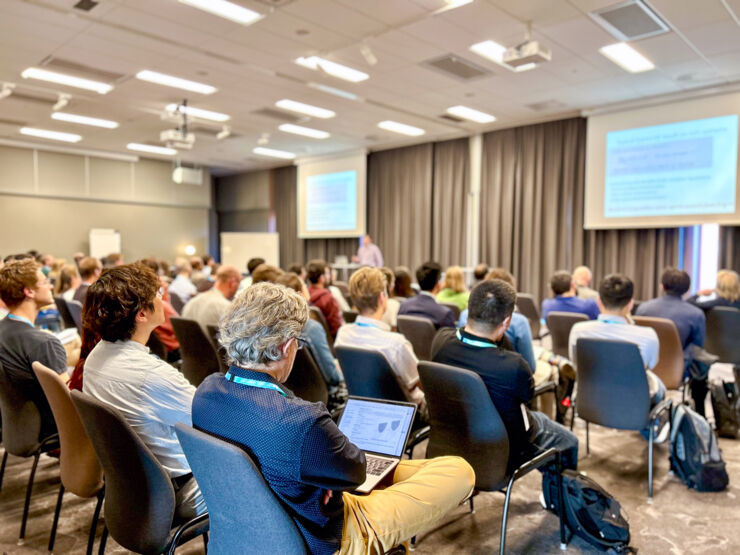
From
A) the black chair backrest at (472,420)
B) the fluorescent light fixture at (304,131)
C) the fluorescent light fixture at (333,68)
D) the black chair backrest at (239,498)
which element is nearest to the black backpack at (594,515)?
the black chair backrest at (472,420)

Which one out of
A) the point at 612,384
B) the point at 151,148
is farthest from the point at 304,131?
the point at 612,384

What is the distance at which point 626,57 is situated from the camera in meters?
5.88

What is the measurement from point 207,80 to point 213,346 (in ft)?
15.0

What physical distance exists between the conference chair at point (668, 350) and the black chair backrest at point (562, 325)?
46cm

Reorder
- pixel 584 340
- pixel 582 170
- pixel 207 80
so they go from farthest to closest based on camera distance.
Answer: pixel 582 170, pixel 207 80, pixel 584 340

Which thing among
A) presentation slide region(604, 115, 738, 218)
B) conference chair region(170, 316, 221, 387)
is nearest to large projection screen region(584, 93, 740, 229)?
presentation slide region(604, 115, 738, 218)

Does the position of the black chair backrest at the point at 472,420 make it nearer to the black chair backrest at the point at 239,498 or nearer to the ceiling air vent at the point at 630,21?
the black chair backrest at the point at 239,498

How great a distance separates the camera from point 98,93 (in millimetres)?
7293

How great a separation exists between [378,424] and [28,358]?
5.22 ft

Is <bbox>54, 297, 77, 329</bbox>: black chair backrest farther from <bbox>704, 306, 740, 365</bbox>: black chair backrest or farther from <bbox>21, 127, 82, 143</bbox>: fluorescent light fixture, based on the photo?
<bbox>21, 127, 82, 143</bbox>: fluorescent light fixture

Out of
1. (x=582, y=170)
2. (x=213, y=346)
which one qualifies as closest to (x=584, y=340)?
(x=213, y=346)

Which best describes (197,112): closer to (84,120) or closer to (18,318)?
(84,120)

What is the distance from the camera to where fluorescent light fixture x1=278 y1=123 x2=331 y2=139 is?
9.22 m

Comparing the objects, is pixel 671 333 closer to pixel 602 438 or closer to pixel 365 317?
pixel 602 438
